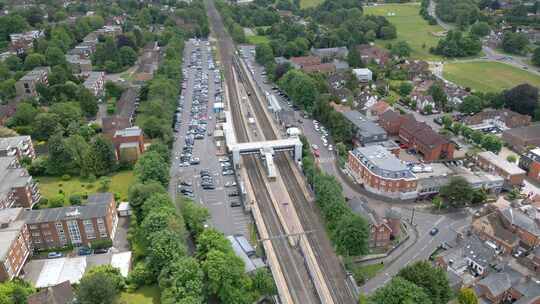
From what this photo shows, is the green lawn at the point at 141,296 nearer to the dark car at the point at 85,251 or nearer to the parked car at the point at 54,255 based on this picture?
the dark car at the point at 85,251

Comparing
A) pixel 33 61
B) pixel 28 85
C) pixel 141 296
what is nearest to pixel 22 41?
pixel 33 61

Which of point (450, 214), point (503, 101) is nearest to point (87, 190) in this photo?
point (450, 214)

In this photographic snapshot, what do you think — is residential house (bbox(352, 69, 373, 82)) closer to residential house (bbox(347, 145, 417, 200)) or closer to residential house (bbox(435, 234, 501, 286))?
residential house (bbox(347, 145, 417, 200))

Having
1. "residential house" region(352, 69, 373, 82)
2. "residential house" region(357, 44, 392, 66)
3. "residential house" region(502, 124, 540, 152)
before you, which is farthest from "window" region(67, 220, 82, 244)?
"residential house" region(357, 44, 392, 66)

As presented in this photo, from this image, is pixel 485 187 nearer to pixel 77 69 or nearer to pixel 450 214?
pixel 450 214

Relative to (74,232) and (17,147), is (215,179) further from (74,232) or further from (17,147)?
(17,147)

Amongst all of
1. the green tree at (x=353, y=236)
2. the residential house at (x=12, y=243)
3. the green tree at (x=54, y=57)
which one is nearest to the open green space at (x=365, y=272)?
the green tree at (x=353, y=236)
